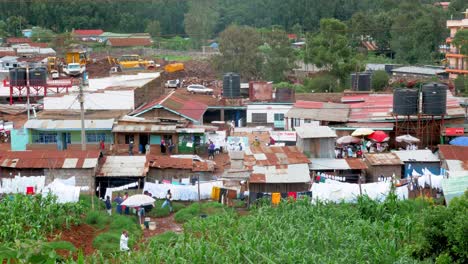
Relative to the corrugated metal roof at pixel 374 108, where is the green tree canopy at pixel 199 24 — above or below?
above

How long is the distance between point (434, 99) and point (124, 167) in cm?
1011

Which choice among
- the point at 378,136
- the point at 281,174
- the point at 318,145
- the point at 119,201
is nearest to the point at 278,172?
the point at 281,174

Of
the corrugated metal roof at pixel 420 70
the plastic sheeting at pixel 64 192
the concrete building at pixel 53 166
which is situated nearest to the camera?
the plastic sheeting at pixel 64 192

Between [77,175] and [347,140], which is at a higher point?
[347,140]

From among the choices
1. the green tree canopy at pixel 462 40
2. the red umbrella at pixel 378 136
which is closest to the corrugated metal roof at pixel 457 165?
the red umbrella at pixel 378 136

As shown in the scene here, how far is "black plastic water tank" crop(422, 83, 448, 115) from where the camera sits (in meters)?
22.1

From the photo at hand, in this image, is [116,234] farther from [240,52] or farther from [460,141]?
[240,52]

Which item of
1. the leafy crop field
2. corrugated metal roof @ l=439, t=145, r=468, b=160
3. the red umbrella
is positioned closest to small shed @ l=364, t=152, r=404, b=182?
corrugated metal roof @ l=439, t=145, r=468, b=160

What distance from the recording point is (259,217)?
42.6 feet

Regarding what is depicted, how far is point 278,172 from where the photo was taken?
17141 millimetres

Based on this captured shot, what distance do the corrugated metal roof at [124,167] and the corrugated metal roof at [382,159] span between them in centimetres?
594

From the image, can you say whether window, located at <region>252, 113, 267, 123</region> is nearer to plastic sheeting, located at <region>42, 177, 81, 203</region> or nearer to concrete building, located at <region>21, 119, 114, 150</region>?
concrete building, located at <region>21, 119, 114, 150</region>

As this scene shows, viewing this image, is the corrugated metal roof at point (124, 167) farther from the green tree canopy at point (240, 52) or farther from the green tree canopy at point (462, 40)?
the green tree canopy at point (462, 40)

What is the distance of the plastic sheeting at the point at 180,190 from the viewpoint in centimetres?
1686
